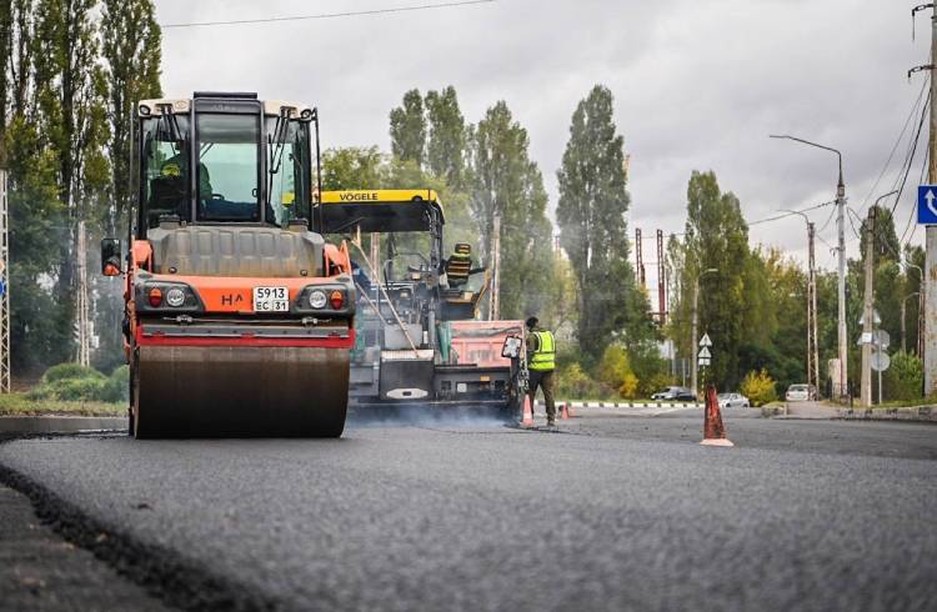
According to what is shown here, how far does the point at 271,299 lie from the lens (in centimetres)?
1045

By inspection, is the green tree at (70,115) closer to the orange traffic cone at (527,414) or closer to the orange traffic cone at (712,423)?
the orange traffic cone at (527,414)

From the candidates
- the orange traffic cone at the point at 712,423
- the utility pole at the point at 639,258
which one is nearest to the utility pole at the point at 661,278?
the utility pole at the point at 639,258

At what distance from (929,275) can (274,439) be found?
19.6 m

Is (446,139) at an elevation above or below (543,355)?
above

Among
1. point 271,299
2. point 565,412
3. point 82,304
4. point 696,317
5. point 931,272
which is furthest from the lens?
point 696,317

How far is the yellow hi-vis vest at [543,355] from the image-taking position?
760 inches

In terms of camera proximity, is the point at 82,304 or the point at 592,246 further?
the point at 592,246

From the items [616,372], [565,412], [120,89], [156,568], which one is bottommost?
[565,412]

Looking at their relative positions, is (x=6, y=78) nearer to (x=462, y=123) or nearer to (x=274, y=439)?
(x=462, y=123)

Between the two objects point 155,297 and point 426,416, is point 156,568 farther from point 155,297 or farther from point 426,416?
point 426,416

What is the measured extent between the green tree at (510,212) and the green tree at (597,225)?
278cm

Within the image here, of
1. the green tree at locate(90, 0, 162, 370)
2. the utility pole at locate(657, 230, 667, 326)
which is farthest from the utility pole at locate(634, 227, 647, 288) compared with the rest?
the green tree at locate(90, 0, 162, 370)

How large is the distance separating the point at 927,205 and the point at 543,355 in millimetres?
9697

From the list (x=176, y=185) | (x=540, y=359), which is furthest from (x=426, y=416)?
(x=176, y=185)
